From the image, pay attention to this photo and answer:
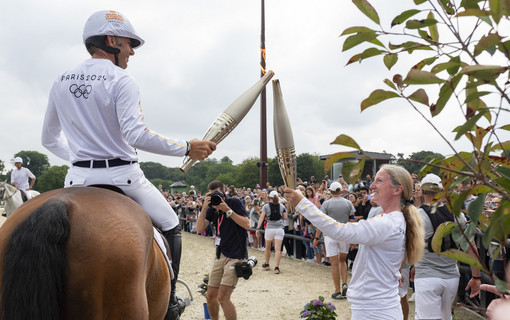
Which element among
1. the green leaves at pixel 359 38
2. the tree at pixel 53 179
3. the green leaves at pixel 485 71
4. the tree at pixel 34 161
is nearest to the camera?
the green leaves at pixel 485 71

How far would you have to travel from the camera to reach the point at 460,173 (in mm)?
1311

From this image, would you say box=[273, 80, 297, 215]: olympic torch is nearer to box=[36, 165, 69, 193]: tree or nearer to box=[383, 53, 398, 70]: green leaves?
box=[383, 53, 398, 70]: green leaves

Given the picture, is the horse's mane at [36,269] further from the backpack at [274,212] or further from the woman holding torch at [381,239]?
the backpack at [274,212]

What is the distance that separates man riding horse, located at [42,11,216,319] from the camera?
11.0 ft

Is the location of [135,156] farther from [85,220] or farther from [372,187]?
[372,187]

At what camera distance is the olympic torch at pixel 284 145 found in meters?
4.10

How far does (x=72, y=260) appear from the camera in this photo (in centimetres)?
258

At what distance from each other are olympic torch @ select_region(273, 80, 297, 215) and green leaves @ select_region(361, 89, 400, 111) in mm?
2557

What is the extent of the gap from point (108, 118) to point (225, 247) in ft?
14.7

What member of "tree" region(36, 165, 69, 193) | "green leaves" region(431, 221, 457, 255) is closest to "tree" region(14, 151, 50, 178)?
"tree" region(36, 165, 69, 193)

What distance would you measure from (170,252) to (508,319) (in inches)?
138

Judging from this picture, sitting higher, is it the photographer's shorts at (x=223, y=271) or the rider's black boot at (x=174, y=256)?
the rider's black boot at (x=174, y=256)

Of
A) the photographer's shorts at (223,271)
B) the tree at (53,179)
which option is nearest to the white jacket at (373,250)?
the photographer's shorts at (223,271)

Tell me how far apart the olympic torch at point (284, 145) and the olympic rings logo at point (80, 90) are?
1.68 metres
